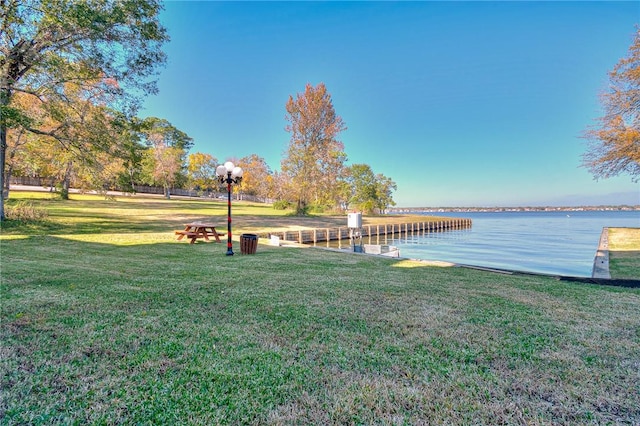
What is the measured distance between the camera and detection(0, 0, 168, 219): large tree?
9.67 meters

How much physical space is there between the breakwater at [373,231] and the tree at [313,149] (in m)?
6.39

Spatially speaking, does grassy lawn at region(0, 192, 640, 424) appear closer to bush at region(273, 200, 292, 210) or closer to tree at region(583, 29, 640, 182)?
tree at region(583, 29, 640, 182)

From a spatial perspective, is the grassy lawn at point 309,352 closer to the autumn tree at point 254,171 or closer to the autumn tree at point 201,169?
the autumn tree at point 201,169

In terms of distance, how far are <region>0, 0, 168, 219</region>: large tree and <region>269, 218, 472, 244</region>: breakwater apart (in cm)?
935

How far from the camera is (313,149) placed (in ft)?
99.8

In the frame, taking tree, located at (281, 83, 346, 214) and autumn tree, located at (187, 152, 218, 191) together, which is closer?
tree, located at (281, 83, 346, 214)

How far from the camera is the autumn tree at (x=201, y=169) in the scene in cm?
5466

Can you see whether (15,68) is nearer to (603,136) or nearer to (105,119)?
(105,119)

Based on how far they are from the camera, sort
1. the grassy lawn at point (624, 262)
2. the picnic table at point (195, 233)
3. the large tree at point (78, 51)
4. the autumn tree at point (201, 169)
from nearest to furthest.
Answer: the grassy lawn at point (624, 262) < the large tree at point (78, 51) < the picnic table at point (195, 233) < the autumn tree at point (201, 169)

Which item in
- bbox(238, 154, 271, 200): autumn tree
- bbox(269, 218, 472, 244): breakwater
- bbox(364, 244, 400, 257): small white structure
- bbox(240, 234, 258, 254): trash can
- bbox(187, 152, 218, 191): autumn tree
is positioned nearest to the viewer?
bbox(240, 234, 258, 254): trash can

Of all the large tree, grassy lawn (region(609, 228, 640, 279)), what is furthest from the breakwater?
the large tree

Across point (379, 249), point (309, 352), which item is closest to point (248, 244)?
point (379, 249)

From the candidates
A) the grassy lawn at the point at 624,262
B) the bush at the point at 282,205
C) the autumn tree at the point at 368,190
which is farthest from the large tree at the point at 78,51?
the autumn tree at the point at 368,190

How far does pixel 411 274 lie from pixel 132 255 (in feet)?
22.4
